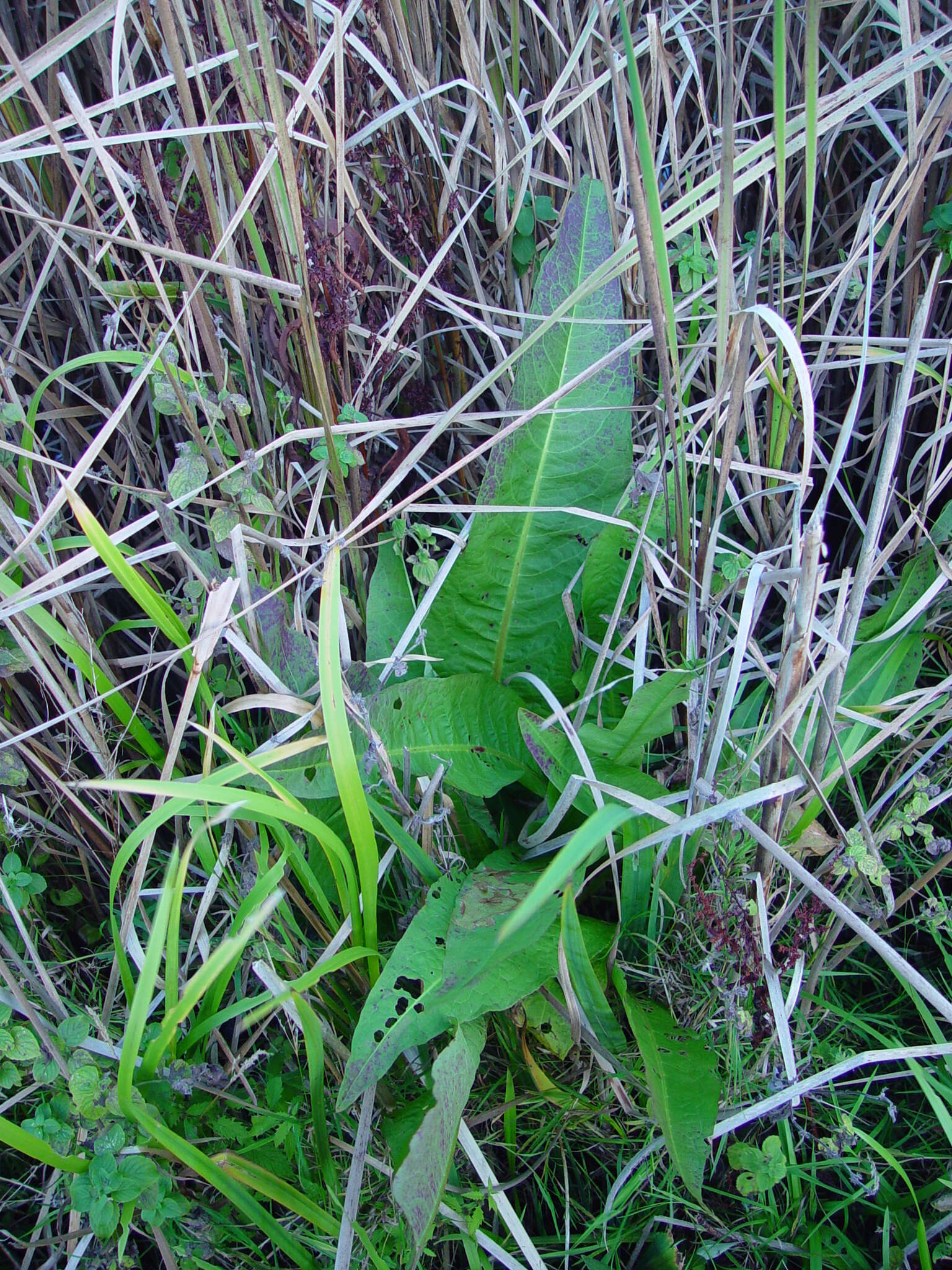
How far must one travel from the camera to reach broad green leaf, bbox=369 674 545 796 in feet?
2.91

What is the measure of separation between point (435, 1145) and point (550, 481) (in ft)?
2.31

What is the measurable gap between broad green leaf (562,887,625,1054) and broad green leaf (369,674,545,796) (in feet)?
0.69

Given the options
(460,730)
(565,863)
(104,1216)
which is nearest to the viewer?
(565,863)

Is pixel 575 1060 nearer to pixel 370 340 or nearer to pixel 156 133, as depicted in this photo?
pixel 370 340

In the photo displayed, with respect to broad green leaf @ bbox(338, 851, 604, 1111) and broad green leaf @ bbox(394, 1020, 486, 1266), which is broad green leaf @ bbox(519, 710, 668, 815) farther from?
broad green leaf @ bbox(394, 1020, 486, 1266)

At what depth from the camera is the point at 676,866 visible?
2.72 feet

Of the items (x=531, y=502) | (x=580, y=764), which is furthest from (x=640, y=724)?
(x=531, y=502)

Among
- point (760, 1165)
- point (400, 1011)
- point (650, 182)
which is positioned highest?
point (650, 182)

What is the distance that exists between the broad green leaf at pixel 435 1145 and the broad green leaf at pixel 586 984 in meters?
0.11

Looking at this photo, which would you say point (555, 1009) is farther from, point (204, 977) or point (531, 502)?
point (531, 502)

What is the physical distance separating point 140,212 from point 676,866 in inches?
38.8

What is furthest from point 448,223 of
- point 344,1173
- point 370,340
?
point 344,1173

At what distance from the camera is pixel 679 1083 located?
0.76 m

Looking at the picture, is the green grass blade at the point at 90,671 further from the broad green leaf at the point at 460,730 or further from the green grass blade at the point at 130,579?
the broad green leaf at the point at 460,730
